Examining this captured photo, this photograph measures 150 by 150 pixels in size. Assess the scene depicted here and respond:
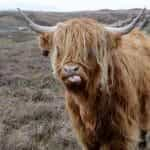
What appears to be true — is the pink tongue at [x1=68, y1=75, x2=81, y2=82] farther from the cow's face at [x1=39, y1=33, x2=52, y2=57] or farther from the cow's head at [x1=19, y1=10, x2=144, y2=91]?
the cow's face at [x1=39, y1=33, x2=52, y2=57]

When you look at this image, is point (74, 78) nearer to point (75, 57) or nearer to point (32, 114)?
point (75, 57)

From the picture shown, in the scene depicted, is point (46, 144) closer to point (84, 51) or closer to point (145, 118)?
point (145, 118)

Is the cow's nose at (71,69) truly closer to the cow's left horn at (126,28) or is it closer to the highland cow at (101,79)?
the highland cow at (101,79)

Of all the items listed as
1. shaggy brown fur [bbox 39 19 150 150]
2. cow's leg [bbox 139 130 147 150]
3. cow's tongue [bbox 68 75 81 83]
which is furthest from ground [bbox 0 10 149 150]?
cow's tongue [bbox 68 75 81 83]

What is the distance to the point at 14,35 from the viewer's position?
115 ft

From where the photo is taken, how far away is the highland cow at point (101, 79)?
18.3 ft

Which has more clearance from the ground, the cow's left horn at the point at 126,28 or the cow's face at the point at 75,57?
the cow's left horn at the point at 126,28

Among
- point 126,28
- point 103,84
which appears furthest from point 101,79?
point 126,28

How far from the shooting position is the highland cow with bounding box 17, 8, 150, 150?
5.59m

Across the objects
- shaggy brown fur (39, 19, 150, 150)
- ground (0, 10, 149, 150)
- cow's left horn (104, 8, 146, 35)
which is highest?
cow's left horn (104, 8, 146, 35)

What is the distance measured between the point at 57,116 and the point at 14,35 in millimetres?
26171

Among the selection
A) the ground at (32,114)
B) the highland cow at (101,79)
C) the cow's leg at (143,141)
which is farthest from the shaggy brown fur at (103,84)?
the ground at (32,114)

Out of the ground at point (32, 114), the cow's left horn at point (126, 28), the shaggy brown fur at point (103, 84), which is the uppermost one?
the cow's left horn at point (126, 28)

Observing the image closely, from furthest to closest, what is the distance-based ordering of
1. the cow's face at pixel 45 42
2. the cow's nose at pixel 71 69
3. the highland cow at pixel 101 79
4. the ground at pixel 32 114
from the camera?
the ground at pixel 32 114, the cow's face at pixel 45 42, the highland cow at pixel 101 79, the cow's nose at pixel 71 69
